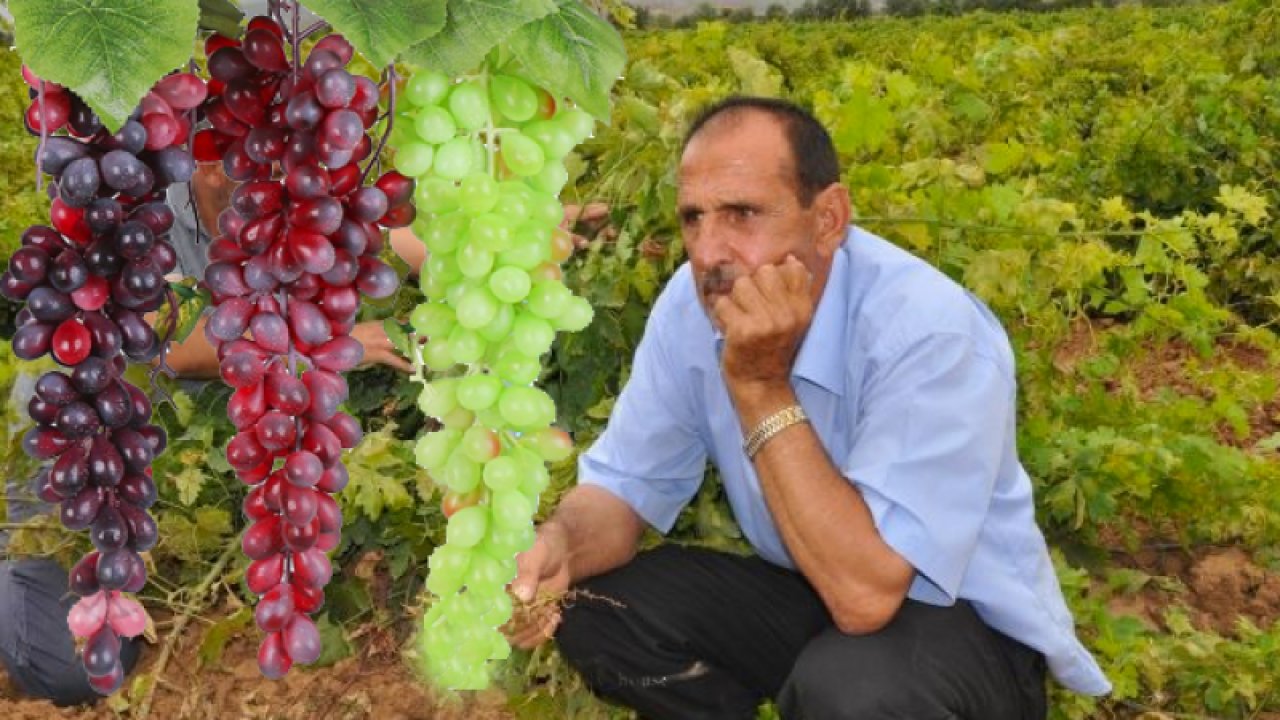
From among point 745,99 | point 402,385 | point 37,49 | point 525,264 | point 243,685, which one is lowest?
point 243,685

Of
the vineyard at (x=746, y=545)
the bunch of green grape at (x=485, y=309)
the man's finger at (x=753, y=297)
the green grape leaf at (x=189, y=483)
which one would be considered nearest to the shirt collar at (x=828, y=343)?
the man's finger at (x=753, y=297)

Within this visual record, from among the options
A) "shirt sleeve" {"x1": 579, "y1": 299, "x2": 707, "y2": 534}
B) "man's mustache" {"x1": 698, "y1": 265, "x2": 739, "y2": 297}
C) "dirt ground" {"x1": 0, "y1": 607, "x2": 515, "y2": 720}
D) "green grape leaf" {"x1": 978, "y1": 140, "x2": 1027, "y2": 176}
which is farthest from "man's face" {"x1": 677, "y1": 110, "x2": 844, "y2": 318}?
"green grape leaf" {"x1": 978, "y1": 140, "x2": 1027, "y2": 176}

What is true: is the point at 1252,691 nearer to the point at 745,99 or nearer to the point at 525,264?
the point at 745,99

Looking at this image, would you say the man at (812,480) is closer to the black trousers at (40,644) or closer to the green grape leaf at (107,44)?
the black trousers at (40,644)

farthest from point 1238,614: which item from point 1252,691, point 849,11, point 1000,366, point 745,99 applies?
point 849,11

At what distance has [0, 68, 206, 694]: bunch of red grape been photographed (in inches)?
25.7

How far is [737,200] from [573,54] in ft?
5.58

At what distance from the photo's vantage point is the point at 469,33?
2.18ft

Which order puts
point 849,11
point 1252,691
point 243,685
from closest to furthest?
1. point 1252,691
2. point 243,685
3. point 849,11

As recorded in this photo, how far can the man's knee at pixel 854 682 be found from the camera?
2469 millimetres

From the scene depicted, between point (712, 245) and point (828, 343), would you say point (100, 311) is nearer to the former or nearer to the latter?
point (712, 245)

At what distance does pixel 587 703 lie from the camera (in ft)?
10.7

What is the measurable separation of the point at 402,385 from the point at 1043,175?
11.2ft

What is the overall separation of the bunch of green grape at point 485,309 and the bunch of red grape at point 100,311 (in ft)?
0.46
